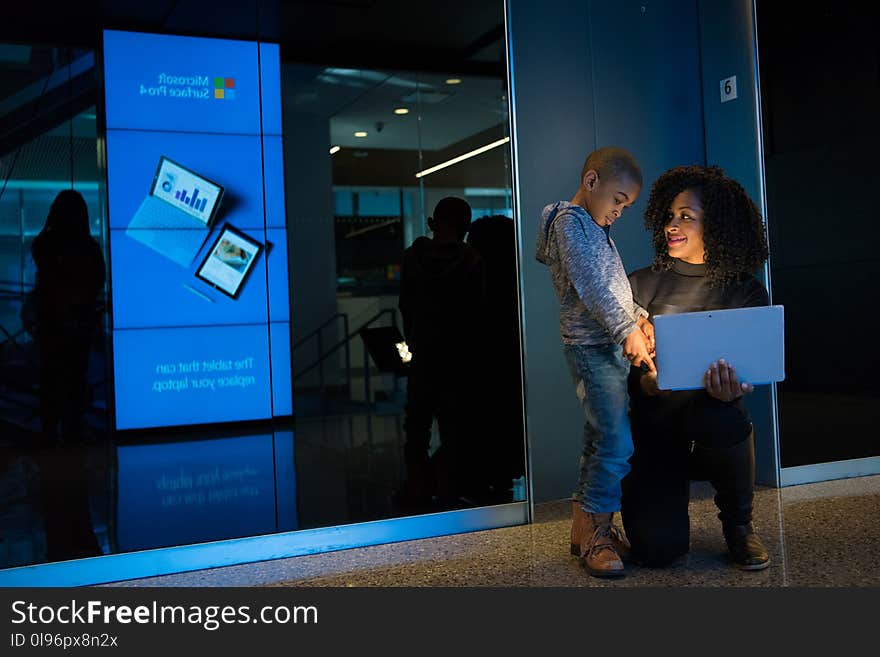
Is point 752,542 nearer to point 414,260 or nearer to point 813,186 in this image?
point 414,260

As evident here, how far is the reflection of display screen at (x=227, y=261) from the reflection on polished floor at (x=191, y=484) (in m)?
0.60

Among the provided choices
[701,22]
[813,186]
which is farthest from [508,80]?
[813,186]

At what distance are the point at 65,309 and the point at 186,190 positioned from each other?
0.65m

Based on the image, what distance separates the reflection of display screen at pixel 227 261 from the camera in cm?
343

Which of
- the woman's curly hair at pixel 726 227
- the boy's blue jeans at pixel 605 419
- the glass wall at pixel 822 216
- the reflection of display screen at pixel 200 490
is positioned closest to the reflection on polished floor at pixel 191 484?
the reflection of display screen at pixel 200 490

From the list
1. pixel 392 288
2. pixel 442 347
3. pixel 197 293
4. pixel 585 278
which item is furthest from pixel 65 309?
pixel 585 278

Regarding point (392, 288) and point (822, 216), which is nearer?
point (392, 288)

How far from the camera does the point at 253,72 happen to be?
3434 millimetres

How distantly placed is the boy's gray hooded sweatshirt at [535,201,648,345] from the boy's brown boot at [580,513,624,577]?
638 millimetres

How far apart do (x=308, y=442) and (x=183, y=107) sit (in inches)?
56.8

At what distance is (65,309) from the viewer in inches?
126

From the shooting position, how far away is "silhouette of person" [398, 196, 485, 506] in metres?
3.65

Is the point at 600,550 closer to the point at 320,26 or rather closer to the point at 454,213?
the point at 454,213

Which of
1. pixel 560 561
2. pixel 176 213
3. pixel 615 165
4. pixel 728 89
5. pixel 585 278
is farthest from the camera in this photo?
pixel 728 89
